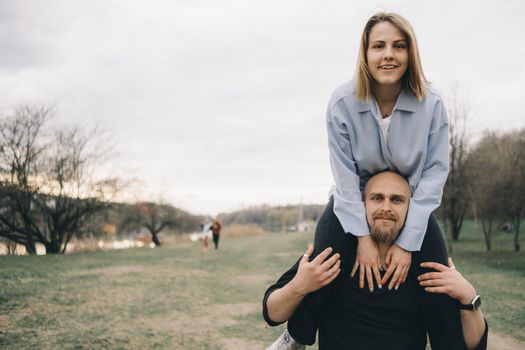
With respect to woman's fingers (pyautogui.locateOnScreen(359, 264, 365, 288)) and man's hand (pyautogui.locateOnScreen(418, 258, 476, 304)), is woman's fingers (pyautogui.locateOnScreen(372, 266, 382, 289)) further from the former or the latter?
man's hand (pyautogui.locateOnScreen(418, 258, 476, 304))

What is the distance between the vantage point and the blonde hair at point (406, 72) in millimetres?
2305

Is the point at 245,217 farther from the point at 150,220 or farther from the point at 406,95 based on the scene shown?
the point at 406,95

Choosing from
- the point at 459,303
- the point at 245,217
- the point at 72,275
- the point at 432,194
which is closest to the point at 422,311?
the point at 459,303

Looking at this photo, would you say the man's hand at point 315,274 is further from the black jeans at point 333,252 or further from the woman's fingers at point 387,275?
the woman's fingers at point 387,275

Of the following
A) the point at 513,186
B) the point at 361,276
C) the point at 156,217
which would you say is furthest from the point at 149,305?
the point at 156,217

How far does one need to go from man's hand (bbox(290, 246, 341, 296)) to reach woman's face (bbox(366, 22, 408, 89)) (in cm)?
98

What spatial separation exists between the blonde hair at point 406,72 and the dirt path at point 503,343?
5.83 meters

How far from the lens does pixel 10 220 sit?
25.0 metres

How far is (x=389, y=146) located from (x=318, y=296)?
0.84 m

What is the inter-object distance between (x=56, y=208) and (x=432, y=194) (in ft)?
90.5

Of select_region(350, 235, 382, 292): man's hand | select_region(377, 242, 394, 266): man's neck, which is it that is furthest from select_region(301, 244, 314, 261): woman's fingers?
select_region(377, 242, 394, 266): man's neck

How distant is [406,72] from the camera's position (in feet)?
7.75

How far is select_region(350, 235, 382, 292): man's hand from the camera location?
2.03 meters

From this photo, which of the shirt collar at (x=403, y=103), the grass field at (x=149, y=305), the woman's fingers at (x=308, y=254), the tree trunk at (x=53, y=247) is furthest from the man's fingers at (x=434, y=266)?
the tree trunk at (x=53, y=247)
